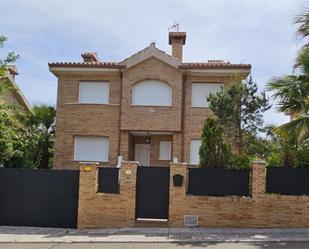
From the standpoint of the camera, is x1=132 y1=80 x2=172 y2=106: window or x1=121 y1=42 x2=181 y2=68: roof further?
x1=132 y1=80 x2=172 y2=106: window

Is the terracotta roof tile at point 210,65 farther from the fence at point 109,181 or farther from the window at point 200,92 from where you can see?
the fence at point 109,181

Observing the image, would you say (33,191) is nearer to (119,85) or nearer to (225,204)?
(225,204)

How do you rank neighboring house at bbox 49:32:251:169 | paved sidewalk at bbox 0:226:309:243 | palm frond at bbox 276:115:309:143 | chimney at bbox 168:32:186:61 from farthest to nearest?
chimney at bbox 168:32:186:61 < neighboring house at bbox 49:32:251:169 < palm frond at bbox 276:115:309:143 < paved sidewalk at bbox 0:226:309:243

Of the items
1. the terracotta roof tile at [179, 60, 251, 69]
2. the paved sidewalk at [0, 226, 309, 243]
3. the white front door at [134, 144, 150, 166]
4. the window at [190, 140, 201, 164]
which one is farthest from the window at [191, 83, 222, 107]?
the paved sidewalk at [0, 226, 309, 243]

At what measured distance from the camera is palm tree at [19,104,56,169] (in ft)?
79.0

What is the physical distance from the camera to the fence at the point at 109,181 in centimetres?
1570

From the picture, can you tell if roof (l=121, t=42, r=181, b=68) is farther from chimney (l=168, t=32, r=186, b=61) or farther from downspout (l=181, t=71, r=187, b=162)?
chimney (l=168, t=32, r=186, b=61)

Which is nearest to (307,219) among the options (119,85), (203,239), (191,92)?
(203,239)

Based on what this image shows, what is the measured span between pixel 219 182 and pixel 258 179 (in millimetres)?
1206

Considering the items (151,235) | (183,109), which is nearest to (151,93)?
(183,109)

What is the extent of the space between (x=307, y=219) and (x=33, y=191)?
28.5ft

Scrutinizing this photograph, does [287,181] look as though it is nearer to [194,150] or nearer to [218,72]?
[194,150]

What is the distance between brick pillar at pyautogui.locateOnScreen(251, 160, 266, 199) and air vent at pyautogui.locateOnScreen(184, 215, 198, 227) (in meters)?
1.94

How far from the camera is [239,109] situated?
753 inches
